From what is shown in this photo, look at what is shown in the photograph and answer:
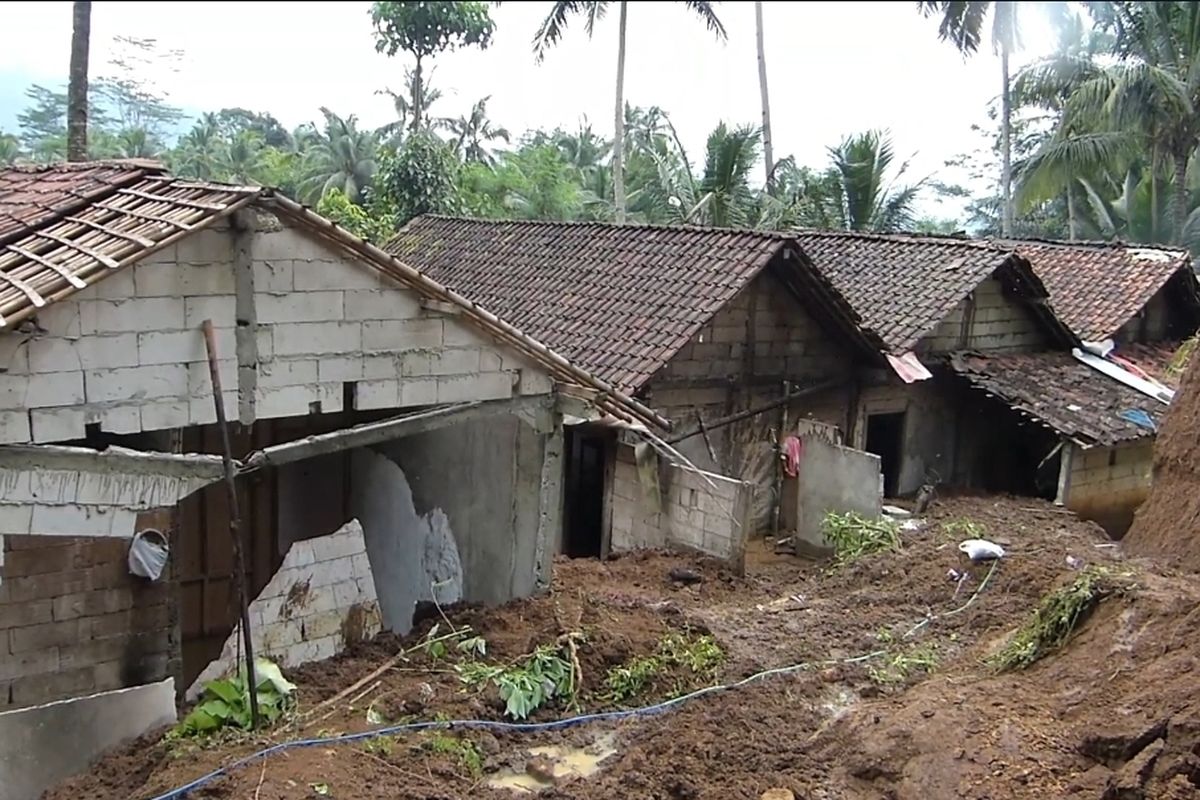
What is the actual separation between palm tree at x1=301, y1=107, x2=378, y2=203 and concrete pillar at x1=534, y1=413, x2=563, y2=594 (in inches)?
1153

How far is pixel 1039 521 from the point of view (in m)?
13.9

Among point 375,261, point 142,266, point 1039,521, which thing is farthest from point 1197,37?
point 142,266

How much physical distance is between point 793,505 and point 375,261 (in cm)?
862

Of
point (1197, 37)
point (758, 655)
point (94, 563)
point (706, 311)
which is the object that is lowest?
point (758, 655)

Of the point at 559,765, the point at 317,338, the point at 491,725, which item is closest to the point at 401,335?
the point at 317,338

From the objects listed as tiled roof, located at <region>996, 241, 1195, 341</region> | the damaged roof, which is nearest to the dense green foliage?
tiled roof, located at <region>996, 241, 1195, 341</region>

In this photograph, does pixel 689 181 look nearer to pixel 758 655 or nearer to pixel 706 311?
pixel 706 311

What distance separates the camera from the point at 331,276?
301 inches

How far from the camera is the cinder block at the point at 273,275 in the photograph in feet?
24.1

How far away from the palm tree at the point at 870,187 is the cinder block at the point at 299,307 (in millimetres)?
16446

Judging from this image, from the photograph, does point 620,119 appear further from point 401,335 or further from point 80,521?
point 80,521

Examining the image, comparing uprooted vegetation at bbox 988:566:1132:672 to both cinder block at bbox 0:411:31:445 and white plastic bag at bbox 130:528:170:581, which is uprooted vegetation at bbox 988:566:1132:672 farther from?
cinder block at bbox 0:411:31:445

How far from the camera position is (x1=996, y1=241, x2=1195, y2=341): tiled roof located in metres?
19.6

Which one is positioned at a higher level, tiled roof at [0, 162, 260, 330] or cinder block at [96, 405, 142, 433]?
tiled roof at [0, 162, 260, 330]
